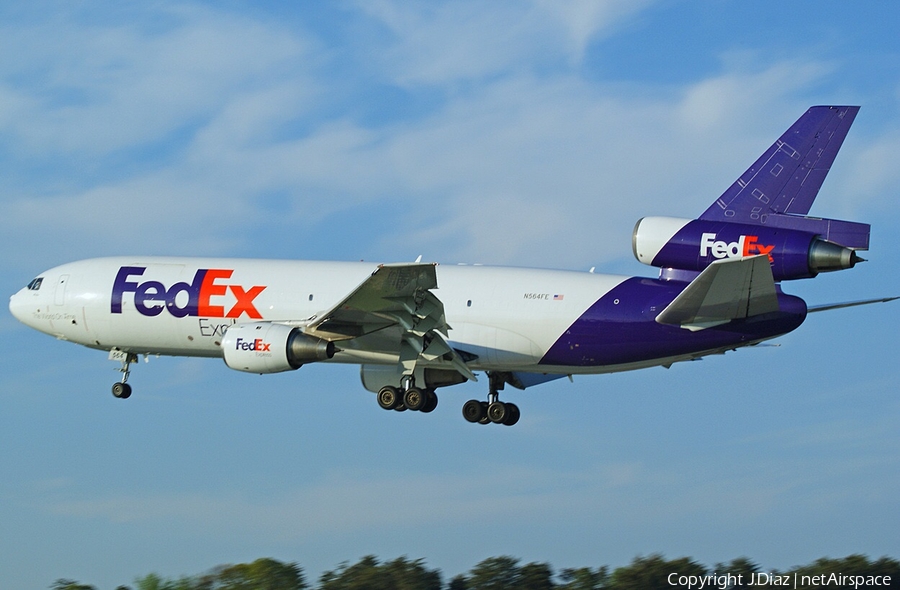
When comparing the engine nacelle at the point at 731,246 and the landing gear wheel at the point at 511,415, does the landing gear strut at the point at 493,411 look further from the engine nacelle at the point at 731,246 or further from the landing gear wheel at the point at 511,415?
the engine nacelle at the point at 731,246

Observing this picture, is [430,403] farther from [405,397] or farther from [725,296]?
[725,296]

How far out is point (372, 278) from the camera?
3622 cm

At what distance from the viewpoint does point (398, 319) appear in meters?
39.1

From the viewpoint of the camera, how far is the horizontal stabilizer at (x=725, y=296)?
33.9 meters

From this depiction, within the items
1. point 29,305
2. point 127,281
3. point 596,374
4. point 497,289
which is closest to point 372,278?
point 497,289

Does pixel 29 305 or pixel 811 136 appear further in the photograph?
pixel 29 305

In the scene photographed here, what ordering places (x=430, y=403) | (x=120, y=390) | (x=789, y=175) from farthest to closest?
1. (x=120, y=390)
2. (x=430, y=403)
3. (x=789, y=175)

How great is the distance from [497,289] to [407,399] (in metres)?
4.84

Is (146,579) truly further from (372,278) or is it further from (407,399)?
(372,278)

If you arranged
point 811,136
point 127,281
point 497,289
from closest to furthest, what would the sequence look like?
point 811,136 < point 497,289 < point 127,281

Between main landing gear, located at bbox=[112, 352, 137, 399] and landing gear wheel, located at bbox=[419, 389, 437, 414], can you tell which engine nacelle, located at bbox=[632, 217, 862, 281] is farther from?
main landing gear, located at bbox=[112, 352, 137, 399]

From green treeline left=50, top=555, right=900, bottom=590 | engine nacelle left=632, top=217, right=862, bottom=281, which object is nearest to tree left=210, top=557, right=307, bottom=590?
green treeline left=50, top=555, right=900, bottom=590

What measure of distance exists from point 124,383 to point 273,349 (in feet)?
34.5

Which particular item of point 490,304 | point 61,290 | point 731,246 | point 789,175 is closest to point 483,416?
point 490,304
